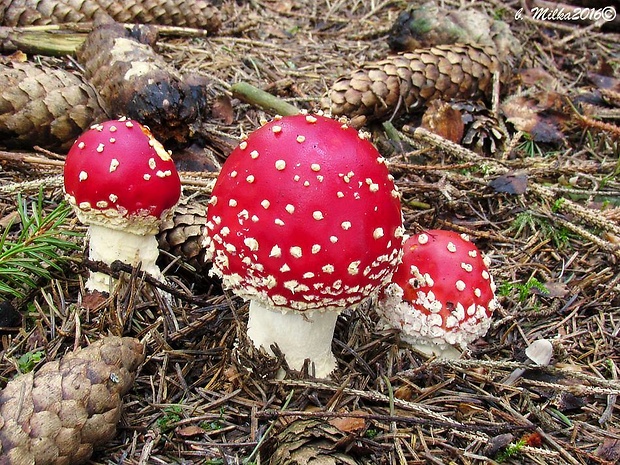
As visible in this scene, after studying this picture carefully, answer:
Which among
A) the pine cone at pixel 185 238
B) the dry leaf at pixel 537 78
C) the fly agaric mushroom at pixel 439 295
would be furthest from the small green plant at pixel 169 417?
the dry leaf at pixel 537 78

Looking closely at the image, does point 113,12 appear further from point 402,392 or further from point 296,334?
point 402,392

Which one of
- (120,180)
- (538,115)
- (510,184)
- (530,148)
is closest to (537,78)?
(538,115)

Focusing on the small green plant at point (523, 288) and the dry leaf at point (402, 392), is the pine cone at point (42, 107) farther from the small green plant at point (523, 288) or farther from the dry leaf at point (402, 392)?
the small green plant at point (523, 288)

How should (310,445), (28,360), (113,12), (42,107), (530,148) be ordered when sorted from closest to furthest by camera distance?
(310,445)
(28,360)
(42,107)
(530,148)
(113,12)

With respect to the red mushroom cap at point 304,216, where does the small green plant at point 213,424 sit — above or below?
below

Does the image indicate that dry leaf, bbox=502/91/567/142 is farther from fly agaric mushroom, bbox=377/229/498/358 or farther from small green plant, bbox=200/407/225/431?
small green plant, bbox=200/407/225/431

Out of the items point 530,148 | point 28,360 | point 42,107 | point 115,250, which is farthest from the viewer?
point 530,148

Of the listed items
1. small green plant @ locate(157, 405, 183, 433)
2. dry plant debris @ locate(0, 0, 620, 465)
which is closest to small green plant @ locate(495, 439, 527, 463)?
dry plant debris @ locate(0, 0, 620, 465)

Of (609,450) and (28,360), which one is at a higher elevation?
(28,360)
